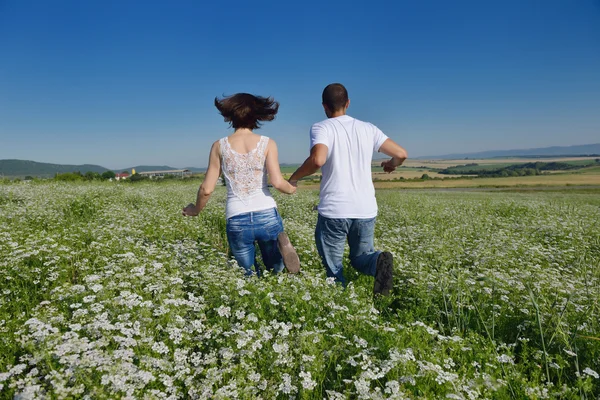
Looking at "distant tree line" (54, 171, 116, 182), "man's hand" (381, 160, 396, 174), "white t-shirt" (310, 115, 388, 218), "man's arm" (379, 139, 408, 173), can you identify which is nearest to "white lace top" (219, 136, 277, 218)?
"white t-shirt" (310, 115, 388, 218)

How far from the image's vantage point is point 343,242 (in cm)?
476

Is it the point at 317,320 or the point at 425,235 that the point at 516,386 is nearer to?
the point at 317,320

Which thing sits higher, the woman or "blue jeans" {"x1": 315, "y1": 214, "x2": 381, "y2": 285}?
the woman

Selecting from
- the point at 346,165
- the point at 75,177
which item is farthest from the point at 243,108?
the point at 75,177

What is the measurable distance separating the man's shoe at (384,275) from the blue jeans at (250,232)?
1.39 meters

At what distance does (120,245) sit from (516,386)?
19.6ft

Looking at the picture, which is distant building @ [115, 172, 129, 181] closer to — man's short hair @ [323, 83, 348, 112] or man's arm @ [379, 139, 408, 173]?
man's short hair @ [323, 83, 348, 112]

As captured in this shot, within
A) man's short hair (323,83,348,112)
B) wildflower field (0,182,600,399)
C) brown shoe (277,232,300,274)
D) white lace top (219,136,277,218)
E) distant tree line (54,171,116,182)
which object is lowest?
wildflower field (0,182,600,399)

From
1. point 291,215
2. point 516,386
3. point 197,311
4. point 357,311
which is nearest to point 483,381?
point 516,386

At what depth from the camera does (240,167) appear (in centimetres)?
430

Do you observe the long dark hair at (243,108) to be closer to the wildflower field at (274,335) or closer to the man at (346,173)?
the man at (346,173)

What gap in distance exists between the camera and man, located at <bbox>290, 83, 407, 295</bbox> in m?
4.42

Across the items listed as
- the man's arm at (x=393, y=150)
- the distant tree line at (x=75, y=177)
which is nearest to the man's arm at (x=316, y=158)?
the man's arm at (x=393, y=150)

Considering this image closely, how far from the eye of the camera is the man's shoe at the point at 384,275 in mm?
4449
